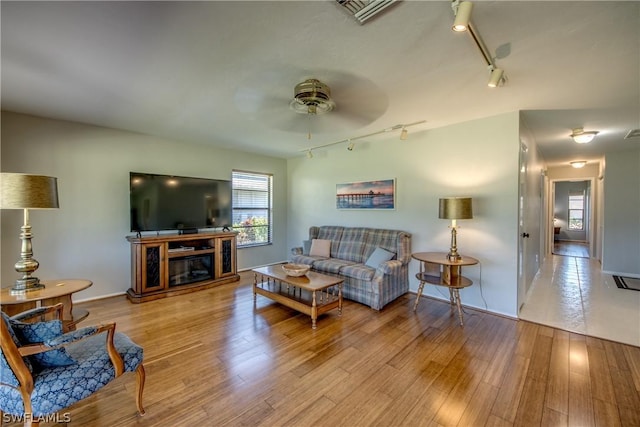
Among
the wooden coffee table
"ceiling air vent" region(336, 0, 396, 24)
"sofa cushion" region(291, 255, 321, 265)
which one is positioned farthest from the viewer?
"sofa cushion" region(291, 255, 321, 265)

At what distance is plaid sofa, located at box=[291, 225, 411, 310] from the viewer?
3.51m

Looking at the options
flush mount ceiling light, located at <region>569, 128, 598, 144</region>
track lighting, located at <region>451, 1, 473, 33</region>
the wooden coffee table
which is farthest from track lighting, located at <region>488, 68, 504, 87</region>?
flush mount ceiling light, located at <region>569, 128, 598, 144</region>

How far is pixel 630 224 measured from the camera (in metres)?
5.18

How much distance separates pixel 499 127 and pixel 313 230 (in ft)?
11.0

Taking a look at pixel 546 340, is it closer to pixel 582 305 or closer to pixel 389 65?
pixel 582 305

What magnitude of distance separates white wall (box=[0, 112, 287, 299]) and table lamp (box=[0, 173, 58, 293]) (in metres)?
1.58

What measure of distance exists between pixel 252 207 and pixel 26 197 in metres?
3.74

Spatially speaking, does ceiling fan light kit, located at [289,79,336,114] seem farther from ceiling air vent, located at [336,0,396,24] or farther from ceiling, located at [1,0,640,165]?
ceiling air vent, located at [336,0,396,24]

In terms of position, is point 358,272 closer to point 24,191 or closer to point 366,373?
point 366,373

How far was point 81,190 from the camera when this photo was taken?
369 centimetres

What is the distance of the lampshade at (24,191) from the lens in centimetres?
208

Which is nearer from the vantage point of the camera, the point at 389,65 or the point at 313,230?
the point at 389,65

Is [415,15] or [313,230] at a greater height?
[415,15]

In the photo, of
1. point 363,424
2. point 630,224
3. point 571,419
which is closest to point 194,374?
point 363,424
